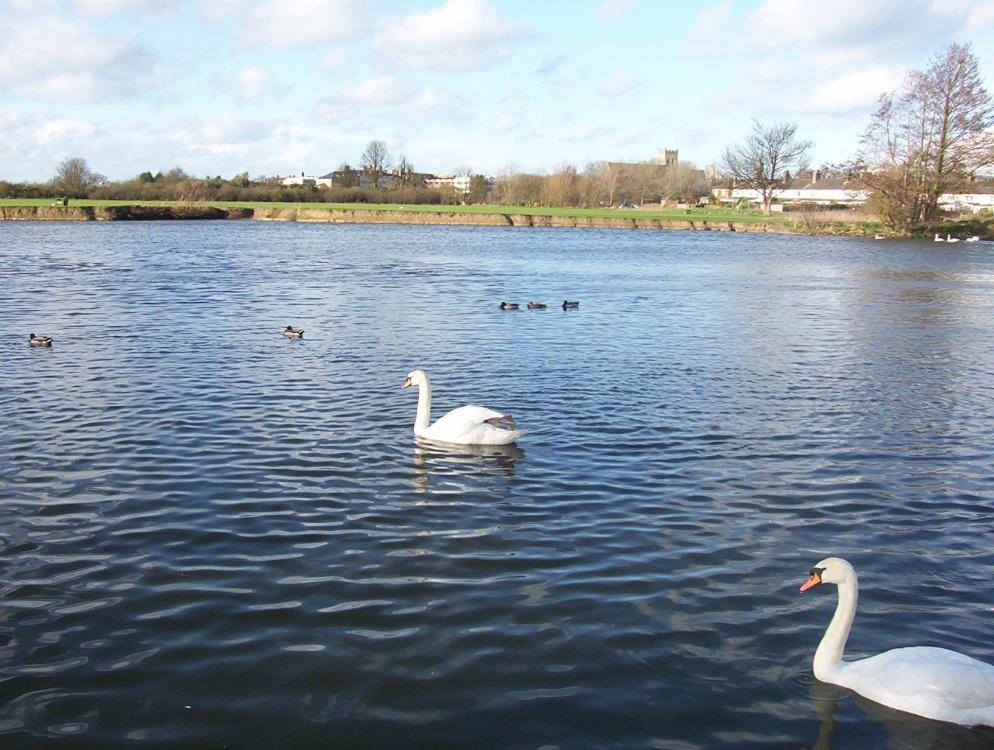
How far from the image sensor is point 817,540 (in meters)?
7.96

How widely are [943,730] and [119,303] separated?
22.8 m

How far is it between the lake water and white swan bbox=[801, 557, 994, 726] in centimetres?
11

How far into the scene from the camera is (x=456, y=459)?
33.2 feet

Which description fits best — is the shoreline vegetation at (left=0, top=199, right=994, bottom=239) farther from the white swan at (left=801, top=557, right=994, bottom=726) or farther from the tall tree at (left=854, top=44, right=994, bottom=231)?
the white swan at (left=801, top=557, right=994, bottom=726)

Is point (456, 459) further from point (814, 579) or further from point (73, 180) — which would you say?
point (73, 180)

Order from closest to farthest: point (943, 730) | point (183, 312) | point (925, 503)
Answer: point (943, 730), point (925, 503), point (183, 312)

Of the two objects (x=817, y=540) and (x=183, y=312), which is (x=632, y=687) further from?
(x=183, y=312)

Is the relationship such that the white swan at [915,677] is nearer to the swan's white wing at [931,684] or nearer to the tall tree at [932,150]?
the swan's white wing at [931,684]

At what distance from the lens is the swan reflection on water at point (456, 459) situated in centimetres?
961

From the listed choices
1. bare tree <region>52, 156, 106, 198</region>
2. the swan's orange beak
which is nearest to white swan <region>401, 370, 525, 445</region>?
the swan's orange beak

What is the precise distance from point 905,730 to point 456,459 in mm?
5784

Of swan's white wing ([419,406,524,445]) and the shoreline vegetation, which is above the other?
the shoreline vegetation

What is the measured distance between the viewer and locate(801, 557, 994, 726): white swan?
16.8 feet

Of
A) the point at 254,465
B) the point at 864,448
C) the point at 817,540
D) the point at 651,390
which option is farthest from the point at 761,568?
the point at 651,390
